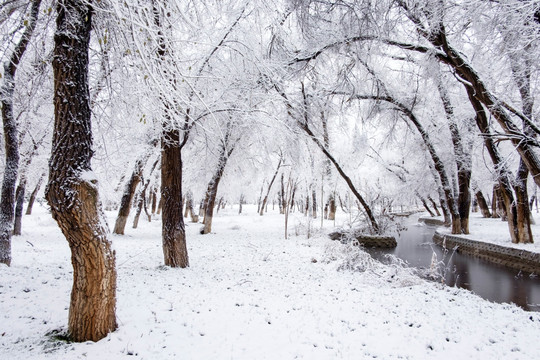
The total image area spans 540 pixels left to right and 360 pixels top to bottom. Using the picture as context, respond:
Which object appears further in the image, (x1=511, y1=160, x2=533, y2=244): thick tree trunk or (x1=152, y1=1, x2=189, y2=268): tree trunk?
(x1=511, y1=160, x2=533, y2=244): thick tree trunk

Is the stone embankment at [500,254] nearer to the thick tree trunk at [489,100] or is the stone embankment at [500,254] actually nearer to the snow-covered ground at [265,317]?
the thick tree trunk at [489,100]

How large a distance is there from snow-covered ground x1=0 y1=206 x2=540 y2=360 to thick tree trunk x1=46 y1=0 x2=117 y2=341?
0.38m

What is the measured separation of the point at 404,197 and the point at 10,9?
24.7m

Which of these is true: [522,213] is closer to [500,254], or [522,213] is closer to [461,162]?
[500,254]

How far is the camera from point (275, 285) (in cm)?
589

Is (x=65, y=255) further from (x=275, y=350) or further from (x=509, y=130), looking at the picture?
(x=509, y=130)

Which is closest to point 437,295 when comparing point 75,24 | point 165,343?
point 165,343

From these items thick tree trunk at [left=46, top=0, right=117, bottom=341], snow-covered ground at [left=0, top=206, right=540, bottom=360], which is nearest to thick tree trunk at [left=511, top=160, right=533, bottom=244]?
snow-covered ground at [left=0, top=206, right=540, bottom=360]

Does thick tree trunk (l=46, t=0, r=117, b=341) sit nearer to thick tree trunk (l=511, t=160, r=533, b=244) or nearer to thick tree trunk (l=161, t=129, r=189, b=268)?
thick tree trunk (l=161, t=129, r=189, b=268)

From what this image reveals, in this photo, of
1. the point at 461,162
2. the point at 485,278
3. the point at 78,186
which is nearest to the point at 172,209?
the point at 78,186

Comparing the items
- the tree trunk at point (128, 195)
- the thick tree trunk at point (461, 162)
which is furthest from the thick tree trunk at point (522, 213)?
the tree trunk at point (128, 195)

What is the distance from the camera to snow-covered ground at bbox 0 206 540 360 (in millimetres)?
3260

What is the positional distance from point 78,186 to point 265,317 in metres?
2.95

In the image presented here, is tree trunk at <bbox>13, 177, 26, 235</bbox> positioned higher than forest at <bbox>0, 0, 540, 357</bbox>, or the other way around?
forest at <bbox>0, 0, 540, 357</bbox>
